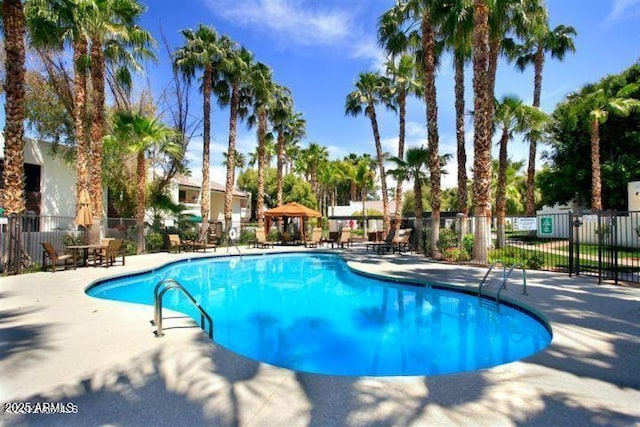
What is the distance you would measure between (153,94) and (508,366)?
940 inches

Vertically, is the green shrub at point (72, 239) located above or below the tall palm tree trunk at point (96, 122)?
below

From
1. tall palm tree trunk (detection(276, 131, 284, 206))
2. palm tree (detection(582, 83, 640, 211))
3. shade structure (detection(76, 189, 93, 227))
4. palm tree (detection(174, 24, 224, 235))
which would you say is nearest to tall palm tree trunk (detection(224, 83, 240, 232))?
palm tree (detection(174, 24, 224, 235))

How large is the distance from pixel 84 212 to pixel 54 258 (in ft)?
6.72

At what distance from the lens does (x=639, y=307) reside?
244 inches

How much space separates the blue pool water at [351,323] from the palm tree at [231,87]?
10.1 m

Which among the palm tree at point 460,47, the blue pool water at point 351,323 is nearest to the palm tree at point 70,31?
the blue pool water at point 351,323

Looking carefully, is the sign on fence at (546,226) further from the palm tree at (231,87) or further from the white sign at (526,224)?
the palm tree at (231,87)

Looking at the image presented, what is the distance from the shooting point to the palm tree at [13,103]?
1016 centimetres

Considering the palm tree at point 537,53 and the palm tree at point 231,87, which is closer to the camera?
the palm tree at point 231,87

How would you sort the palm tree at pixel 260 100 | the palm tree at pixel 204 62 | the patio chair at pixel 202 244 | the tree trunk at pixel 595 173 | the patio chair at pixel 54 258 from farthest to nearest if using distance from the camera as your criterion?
the palm tree at pixel 260 100, the palm tree at pixel 204 62, the tree trunk at pixel 595 173, the patio chair at pixel 202 244, the patio chair at pixel 54 258

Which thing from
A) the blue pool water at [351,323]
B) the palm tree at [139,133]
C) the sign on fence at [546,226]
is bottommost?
the blue pool water at [351,323]

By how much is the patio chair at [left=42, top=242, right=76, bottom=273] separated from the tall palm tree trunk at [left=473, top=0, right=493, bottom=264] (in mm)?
13367

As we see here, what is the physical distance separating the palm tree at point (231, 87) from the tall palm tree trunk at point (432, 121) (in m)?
11.2

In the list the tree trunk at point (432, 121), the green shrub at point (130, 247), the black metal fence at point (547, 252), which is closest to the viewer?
the black metal fence at point (547, 252)
